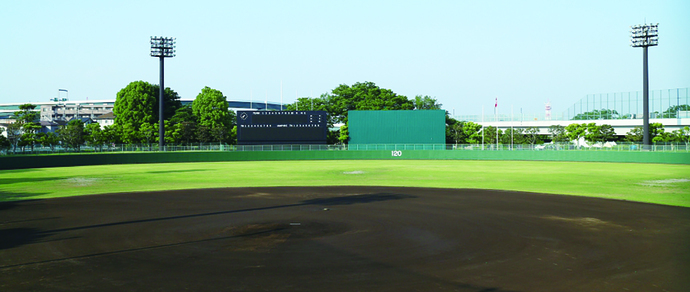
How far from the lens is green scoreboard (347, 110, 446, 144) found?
66.4 meters

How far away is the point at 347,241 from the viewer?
1252cm

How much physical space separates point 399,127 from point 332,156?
1064cm

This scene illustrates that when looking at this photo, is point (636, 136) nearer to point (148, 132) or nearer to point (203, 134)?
point (203, 134)

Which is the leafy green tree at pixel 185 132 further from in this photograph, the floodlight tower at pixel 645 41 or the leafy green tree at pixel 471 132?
the floodlight tower at pixel 645 41

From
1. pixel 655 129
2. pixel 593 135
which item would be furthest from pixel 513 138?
pixel 655 129

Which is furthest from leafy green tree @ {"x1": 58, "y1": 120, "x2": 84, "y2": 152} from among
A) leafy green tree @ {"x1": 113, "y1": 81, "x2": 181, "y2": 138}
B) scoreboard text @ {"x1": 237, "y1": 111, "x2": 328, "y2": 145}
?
scoreboard text @ {"x1": 237, "y1": 111, "x2": 328, "y2": 145}

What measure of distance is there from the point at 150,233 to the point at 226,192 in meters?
10.4

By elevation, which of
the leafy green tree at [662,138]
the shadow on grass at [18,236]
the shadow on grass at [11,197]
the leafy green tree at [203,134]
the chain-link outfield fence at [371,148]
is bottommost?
the shadow on grass at [18,236]

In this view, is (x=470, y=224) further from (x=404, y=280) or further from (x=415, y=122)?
(x=415, y=122)

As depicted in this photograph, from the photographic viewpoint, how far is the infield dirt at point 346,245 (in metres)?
9.05

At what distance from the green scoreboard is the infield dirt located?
46.3 meters

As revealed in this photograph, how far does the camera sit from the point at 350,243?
12.3 meters

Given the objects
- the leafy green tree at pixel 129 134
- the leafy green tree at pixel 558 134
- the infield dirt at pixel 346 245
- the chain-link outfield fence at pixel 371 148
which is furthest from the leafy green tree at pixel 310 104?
the infield dirt at pixel 346 245

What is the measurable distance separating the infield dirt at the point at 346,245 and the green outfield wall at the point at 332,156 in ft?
105
